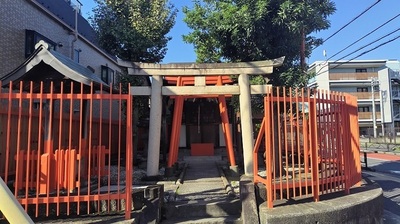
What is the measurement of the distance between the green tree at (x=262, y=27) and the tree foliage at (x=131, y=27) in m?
2.48

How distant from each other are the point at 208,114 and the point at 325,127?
13.8 metres

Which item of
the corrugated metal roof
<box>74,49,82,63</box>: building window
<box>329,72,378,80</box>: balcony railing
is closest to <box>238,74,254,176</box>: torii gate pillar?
the corrugated metal roof

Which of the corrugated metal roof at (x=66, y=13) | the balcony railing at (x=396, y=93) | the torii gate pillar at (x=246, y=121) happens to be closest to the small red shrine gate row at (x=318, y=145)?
the torii gate pillar at (x=246, y=121)

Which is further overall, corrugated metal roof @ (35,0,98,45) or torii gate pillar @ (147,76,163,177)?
corrugated metal roof @ (35,0,98,45)

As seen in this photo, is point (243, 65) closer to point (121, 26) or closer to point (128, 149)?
point (128, 149)

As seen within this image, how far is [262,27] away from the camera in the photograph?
9375 millimetres

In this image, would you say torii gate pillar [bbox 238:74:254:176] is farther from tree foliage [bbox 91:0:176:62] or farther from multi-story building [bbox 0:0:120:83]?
tree foliage [bbox 91:0:176:62]

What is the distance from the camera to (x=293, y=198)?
5727 millimetres

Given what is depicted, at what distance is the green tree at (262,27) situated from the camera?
909 centimetres

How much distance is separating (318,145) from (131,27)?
954 cm

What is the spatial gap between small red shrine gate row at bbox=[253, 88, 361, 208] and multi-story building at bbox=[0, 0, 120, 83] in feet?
16.5

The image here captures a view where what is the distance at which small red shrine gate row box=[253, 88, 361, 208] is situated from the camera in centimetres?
539

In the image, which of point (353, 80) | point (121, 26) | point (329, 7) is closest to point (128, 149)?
point (329, 7)

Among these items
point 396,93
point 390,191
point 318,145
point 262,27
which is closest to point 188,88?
point 262,27
